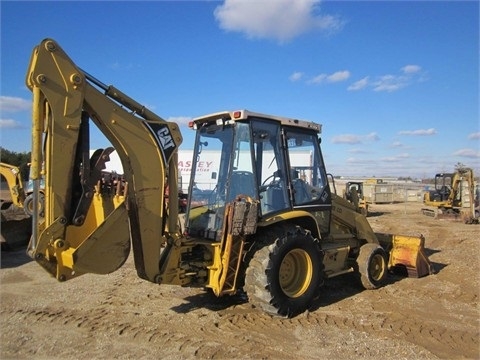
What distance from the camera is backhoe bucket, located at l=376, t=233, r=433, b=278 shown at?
8047 mm

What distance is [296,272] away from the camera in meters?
6.29

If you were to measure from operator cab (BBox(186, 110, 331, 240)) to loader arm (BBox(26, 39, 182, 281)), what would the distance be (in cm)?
89

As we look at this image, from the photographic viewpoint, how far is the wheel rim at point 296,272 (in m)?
6.10

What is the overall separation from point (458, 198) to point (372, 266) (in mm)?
17903

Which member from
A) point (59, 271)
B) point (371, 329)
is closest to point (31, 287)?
point (59, 271)

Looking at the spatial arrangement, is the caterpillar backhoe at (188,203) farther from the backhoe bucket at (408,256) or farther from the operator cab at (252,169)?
the backhoe bucket at (408,256)

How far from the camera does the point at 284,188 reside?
627 centimetres

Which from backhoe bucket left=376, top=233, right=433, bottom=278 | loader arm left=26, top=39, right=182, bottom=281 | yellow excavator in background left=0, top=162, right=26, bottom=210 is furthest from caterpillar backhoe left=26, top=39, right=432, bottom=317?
yellow excavator in background left=0, top=162, right=26, bottom=210

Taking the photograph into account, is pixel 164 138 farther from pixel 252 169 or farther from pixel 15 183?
pixel 15 183

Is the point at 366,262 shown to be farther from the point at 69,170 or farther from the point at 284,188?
the point at 69,170

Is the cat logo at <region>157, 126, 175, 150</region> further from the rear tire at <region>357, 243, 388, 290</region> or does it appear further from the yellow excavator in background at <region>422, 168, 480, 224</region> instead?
the yellow excavator in background at <region>422, 168, 480, 224</region>

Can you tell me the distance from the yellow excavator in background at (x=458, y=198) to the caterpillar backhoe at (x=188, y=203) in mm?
15783

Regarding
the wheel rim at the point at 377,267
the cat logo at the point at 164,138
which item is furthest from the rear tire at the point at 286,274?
the cat logo at the point at 164,138

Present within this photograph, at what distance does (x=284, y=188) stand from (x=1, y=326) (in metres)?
4.10
